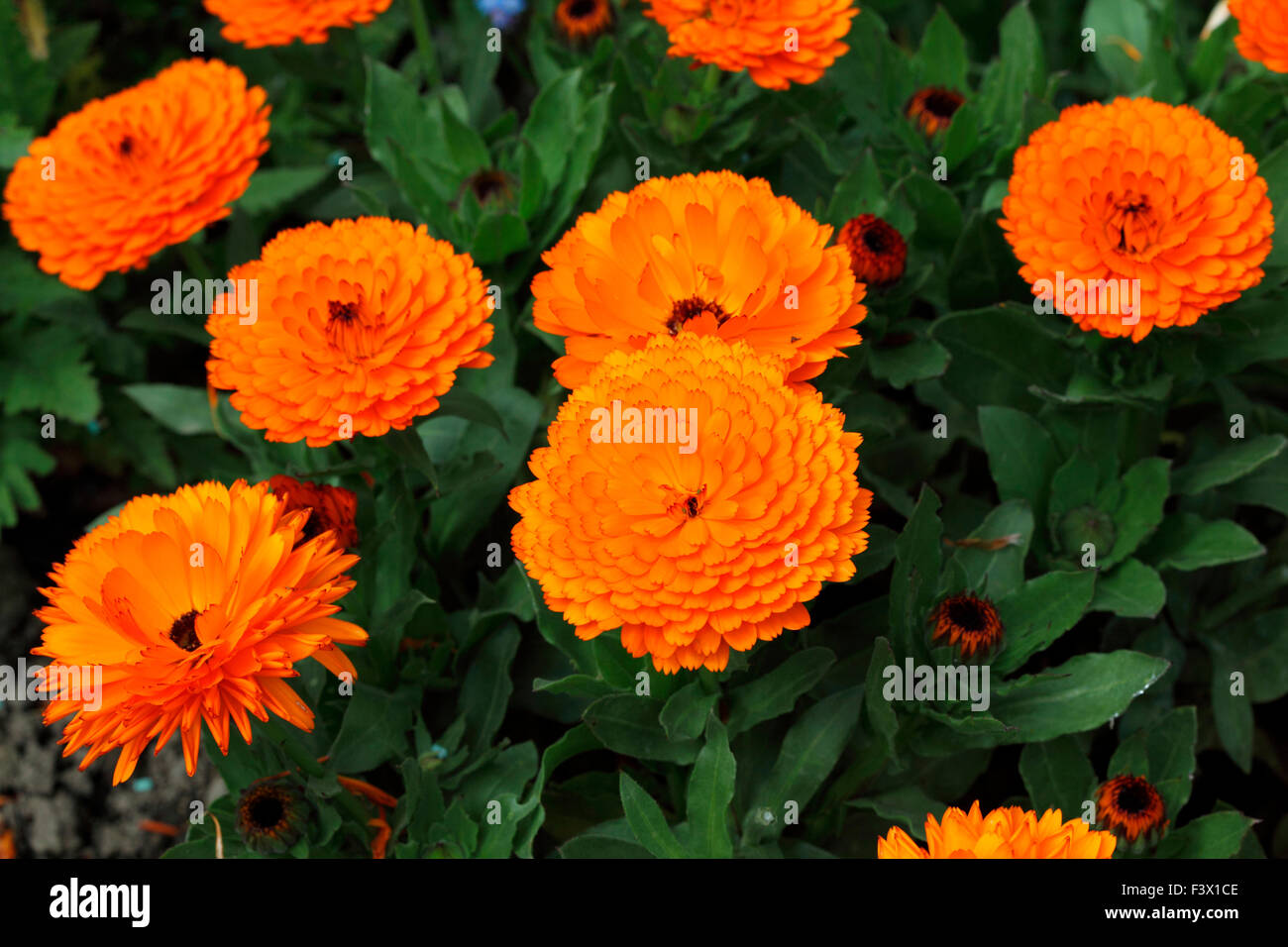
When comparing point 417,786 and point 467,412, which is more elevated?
point 467,412

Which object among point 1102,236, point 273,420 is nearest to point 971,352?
point 1102,236

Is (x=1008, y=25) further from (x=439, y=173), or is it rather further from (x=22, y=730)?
(x=22, y=730)

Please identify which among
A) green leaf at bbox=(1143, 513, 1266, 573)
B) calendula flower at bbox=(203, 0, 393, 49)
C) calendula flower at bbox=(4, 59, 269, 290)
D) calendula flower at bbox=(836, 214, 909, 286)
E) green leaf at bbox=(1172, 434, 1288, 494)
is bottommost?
green leaf at bbox=(1143, 513, 1266, 573)

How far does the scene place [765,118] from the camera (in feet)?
7.09

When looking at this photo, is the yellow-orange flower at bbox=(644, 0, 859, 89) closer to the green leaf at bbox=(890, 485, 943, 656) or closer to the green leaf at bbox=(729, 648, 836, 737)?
the green leaf at bbox=(890, 485, 943, 656)

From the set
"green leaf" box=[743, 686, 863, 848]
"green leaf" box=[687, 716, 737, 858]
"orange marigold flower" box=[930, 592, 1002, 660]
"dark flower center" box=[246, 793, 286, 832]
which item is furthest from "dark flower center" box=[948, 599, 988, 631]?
"dark flower center" box=[246, 793, 286, 832]

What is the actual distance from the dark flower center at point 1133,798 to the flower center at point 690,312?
0.81m

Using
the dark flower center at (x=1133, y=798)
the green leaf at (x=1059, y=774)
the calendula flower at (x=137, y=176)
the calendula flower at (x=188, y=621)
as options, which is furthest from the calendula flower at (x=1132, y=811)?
the calendula flower at (x=137, y=176)

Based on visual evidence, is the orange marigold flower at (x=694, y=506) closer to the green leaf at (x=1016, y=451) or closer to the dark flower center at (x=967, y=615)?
the dark flower center at (x=967, y=615)

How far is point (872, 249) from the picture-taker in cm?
164

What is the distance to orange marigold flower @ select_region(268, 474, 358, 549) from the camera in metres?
1.51

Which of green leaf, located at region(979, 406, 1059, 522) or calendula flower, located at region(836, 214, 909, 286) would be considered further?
green leaf, located at region(979, 406, 1059, 522)

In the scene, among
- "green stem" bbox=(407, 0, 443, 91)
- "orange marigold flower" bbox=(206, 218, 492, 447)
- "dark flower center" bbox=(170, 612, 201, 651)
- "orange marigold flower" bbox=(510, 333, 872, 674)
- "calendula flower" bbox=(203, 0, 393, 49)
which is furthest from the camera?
"green stem" bbox=(407, 0, 443, 91)
